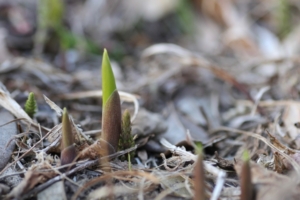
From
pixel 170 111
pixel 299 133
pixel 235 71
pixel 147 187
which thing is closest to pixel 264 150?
pixel 299 133

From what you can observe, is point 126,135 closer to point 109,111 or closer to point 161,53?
point 109,111

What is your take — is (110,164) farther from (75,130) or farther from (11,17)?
(11,17)

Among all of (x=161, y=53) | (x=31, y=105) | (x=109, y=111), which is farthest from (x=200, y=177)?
(x=161, y=53)

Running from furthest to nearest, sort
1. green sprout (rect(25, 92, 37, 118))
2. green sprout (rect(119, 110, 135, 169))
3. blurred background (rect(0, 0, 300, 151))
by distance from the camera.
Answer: blurred background (rect(0, 0, 300, 151)) → green sprout (rect(25, 92, 37, 118)) → green sprout (rect(119, 110, 135, 169))

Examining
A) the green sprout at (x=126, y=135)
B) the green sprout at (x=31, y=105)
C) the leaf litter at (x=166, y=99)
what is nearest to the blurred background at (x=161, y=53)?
the leaf litter at (x=166, y=99)

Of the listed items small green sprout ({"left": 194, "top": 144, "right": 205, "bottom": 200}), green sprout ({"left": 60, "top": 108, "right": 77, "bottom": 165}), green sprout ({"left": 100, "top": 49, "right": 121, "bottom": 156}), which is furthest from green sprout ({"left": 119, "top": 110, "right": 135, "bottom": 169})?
small green sprout ({"left": 194, "top": 144, "right": 205, "bottom": 200})

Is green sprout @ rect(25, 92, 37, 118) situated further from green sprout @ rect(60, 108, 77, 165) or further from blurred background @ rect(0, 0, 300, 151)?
green sprout @ rect(60, 108, 77, 165)

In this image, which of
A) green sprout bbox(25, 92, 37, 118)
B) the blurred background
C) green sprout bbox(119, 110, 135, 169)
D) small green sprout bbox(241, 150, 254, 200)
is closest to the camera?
small green sprout bbox(241, 150, 254, 200)

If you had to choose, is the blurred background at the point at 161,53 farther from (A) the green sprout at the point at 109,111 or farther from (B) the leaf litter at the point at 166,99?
(A) the green sprout at the point at 109,111
